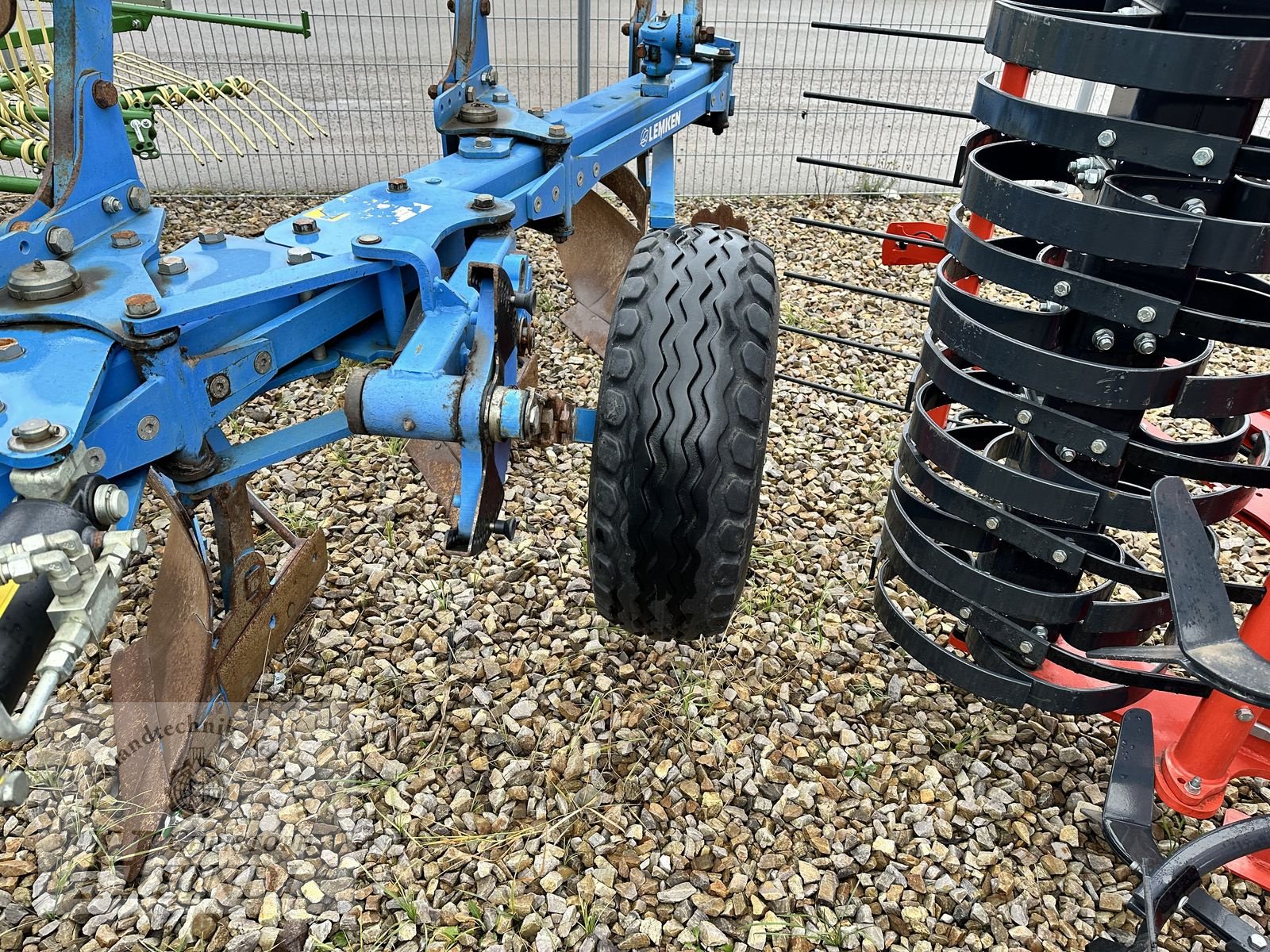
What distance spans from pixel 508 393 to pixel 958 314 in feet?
3.08

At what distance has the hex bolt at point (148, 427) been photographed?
5.24ft

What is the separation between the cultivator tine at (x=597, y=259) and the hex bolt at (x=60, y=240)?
2.51m

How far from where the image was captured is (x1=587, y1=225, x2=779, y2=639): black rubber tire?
5.97 feet

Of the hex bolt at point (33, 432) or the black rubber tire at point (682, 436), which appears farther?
the black rubber tire at point (682, 436)

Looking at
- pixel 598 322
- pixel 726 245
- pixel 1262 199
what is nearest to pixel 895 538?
pixel 726 245

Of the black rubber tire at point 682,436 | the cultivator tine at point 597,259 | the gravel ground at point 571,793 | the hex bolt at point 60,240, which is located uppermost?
the hex bolt at point 60,240

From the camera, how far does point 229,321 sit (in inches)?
70.5

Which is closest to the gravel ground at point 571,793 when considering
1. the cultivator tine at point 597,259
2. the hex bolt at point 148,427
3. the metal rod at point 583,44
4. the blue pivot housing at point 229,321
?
the blue pivot housing at point 229,321

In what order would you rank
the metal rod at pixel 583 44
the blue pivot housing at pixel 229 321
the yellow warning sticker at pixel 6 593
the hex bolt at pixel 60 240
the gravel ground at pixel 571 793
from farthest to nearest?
the metal rod at pixel 583 44 < the gravel ground at pixel 571 793 < the hex bolt at pixel 60 240 < the blue pivot housing at pixel 229 321 < the yellow warning sticker at pixel 6 593

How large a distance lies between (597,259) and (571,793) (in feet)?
8.91

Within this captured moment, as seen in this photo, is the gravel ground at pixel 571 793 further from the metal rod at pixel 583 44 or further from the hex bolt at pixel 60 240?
the metal rod at pixel 583 44

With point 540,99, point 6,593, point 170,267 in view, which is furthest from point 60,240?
point 540,99

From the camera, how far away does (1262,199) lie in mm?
1525

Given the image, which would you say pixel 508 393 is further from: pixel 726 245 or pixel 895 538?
pixel 895 538
